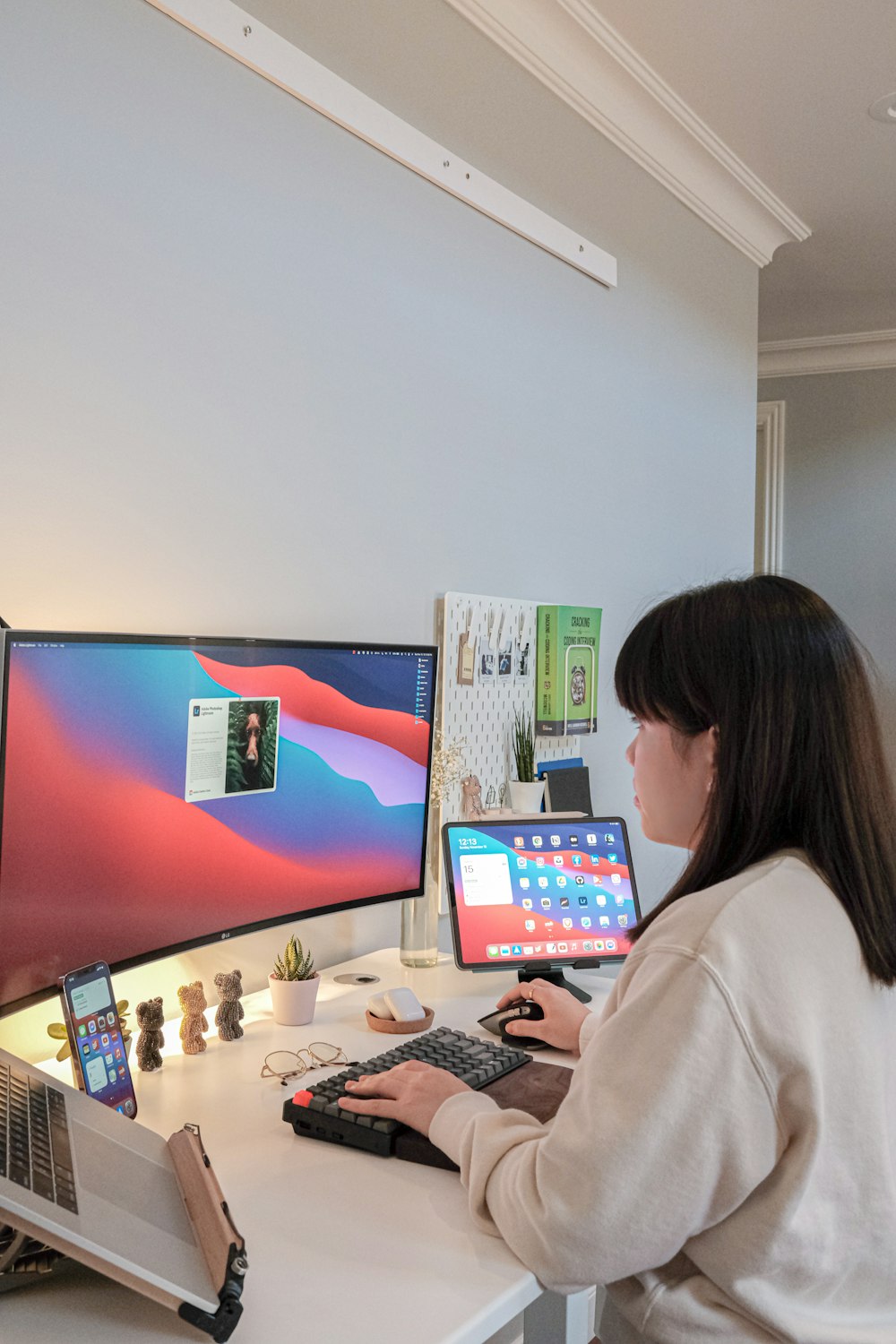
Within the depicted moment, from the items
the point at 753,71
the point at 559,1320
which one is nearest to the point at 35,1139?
the point at 559,1320

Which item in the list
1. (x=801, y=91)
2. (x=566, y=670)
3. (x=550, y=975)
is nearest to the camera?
(x=550, y=975)

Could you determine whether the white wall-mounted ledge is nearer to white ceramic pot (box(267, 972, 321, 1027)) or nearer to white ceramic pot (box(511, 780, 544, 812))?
white ceramic pot (box(511, 780, 544, 812))

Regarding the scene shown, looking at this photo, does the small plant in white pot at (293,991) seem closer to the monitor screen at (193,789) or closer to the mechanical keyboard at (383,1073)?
the monitor screen at (193,789)

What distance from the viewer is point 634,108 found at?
2.76 meters

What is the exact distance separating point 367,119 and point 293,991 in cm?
147

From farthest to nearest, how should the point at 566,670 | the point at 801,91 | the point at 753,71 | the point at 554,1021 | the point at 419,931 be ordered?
the point at 801,91, the point at 753,71, the point at 566,670, the point at 419,931, the point at 554,1021

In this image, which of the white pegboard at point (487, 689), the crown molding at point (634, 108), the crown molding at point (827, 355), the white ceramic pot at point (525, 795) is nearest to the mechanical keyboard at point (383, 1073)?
the white pegboard at point (487, 689)

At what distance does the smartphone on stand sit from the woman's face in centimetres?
63

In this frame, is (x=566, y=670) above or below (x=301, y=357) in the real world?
below

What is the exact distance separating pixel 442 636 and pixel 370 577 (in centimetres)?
24

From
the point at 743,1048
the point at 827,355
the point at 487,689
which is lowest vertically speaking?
the point at 743,1048

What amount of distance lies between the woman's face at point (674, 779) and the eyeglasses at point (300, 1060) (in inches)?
22.3

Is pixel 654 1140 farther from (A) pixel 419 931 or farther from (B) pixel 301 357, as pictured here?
(B) pixel 301 357

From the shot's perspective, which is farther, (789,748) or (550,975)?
(550,975)
